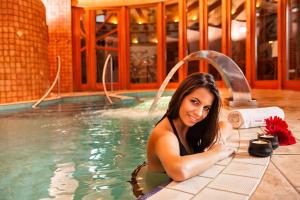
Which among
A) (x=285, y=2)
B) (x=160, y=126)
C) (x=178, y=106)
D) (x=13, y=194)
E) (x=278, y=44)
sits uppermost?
(x=285, y=2)

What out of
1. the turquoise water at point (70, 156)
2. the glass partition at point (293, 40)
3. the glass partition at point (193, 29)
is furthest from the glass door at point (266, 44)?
A: the turquoise water at point (70, 156)

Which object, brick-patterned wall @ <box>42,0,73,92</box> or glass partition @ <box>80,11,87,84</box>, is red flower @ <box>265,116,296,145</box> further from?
glass partition @ <box>80,11,87,84</box>

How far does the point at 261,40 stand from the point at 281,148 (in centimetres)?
790

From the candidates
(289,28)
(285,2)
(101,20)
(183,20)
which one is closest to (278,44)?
(289,28)

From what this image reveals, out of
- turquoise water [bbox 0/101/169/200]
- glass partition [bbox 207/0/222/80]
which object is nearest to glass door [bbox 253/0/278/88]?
glass partition [bbox 207/0/222/80]

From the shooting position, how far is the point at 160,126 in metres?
1.68

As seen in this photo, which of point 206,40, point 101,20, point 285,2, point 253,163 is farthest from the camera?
point 101,20

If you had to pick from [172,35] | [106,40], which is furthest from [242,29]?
[106,40]

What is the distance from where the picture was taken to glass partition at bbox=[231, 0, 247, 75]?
9609 mm

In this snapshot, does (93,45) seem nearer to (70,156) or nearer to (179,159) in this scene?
(70,156)

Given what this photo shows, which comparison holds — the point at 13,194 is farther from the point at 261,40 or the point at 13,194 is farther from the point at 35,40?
the point at 261,40

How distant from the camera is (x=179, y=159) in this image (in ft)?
4.71

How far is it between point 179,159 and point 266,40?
27.9 feet

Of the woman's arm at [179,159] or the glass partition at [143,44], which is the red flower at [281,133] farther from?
the glass partition at [143,44]
